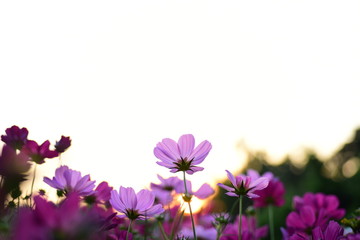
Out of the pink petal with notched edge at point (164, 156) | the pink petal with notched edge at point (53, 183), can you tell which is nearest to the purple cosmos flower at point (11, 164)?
the pink petal with notched edge at point (53, 183)

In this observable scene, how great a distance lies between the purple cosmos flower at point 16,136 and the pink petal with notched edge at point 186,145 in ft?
1.08

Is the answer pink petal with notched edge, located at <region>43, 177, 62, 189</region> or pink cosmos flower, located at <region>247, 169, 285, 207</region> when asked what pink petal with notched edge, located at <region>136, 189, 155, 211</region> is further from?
pink cosmos flower, located at <region>247, 169, 285, 207</region>

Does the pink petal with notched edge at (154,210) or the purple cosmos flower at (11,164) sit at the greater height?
the purple cosmos flower at (11,164)

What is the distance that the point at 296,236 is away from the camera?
0.72 meters

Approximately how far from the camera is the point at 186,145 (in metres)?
0.92

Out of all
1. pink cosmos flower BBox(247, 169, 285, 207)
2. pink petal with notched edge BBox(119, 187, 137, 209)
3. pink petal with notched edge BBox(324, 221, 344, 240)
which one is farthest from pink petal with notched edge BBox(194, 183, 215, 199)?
pink cosmos flower BBox(247, 169, 285, 207)

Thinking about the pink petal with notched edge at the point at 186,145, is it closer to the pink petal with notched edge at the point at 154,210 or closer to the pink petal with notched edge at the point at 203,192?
the pink petal with notched edge at the point at 154,210

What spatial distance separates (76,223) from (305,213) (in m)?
0.88

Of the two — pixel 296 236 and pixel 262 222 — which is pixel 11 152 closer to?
pixel 296 236

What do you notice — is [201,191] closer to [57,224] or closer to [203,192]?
[203,192]

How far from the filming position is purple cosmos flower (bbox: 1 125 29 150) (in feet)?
2.88

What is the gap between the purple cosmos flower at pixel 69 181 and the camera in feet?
2.71

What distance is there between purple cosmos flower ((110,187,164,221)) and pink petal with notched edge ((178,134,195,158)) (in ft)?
0.41

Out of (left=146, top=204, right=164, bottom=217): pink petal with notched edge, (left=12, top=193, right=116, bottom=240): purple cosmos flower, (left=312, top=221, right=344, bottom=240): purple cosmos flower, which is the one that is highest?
(left=146, top=204, right=164, bottom=217): pink petal with notched edge
